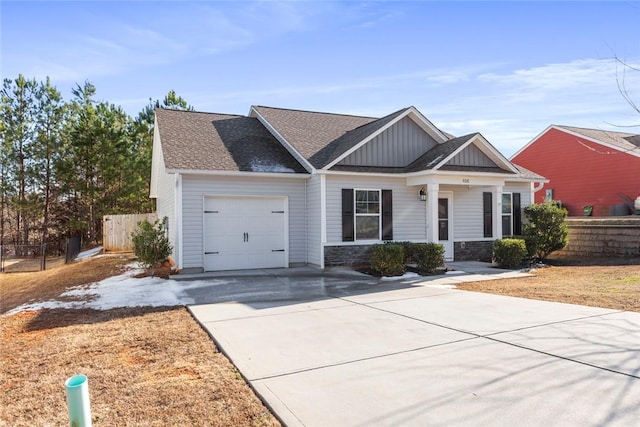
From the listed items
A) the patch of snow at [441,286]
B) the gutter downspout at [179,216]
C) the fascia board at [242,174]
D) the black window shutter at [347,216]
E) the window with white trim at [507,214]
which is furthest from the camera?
the window with white trim at [507,214]

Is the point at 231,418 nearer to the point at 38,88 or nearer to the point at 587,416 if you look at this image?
the point at 587,416

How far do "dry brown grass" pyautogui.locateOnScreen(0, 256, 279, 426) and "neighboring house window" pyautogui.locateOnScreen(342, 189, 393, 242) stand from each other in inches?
239

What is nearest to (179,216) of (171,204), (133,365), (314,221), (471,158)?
(171,204)

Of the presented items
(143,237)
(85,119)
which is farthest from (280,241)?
(85,119)

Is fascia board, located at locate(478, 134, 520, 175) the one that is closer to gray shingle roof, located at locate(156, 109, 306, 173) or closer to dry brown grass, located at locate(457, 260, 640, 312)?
dry brown grass, located at locate(457, 260, 640, 312)

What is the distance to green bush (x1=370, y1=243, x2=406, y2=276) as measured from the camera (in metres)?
11.1

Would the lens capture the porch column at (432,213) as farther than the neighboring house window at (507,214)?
A: No

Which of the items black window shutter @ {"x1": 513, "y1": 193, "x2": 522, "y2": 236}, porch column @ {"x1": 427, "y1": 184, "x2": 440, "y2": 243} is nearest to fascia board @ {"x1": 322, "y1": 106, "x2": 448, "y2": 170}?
porch column @ {"x1": 427, "y1": 184, "x2": 440, "y2": 243}

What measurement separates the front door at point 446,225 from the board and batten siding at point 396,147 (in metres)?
1.74

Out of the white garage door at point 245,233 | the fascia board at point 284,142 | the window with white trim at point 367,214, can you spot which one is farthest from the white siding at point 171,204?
the window with white trim at point 367,214

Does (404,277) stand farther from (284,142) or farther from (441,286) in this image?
(284,142)

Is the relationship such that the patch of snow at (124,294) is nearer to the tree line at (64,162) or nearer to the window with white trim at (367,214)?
the window with white trim at (367,214)

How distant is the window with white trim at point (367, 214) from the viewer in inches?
496

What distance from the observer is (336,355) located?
481 centimetres
